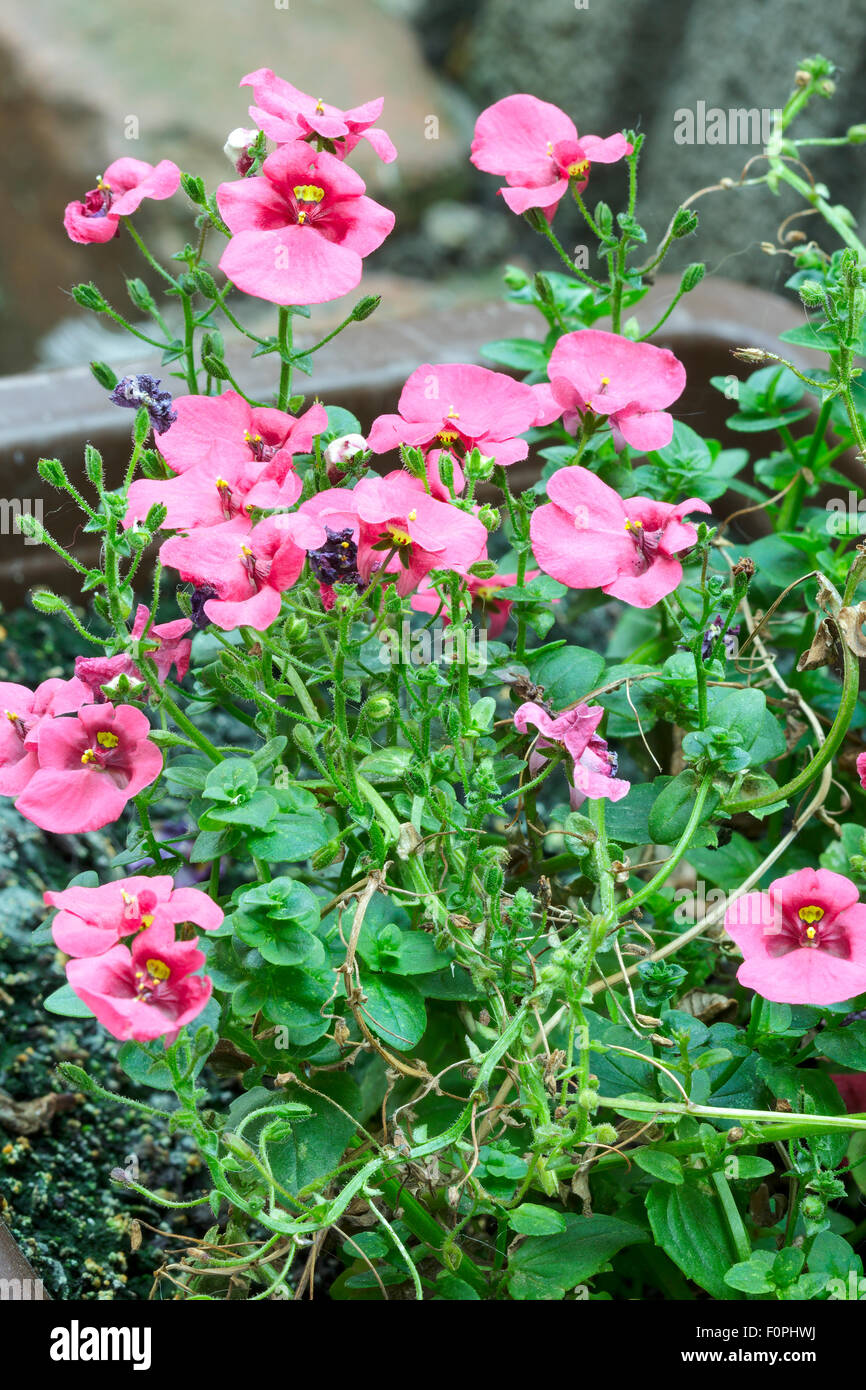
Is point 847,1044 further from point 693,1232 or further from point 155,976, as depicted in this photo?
point 155,976

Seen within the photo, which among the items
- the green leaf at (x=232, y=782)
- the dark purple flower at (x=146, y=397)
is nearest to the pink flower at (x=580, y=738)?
the green leaf at (x=232, y=782)

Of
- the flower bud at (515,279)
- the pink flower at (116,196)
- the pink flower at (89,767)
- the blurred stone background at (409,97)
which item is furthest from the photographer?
the blurred stone background at (409,97)

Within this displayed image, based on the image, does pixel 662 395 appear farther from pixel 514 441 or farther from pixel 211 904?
pixel 211 904

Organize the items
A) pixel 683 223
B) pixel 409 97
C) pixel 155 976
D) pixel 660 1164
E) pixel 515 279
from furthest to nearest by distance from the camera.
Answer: pixel 409 97 < pixel 515 279 < pixel 683 223 < pixel 660 1164 < pixel 155 976

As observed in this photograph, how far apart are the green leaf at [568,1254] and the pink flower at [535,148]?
57cm

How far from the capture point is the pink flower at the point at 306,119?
658mm

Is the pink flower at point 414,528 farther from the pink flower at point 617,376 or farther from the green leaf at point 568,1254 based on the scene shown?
the green leaf at point 568,1254

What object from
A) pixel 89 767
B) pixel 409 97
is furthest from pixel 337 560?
pixel 409 97

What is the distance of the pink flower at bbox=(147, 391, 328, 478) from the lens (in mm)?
673

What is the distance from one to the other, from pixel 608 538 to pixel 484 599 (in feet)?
0.51

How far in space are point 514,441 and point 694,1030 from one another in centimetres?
32

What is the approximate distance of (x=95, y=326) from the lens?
7.47 ft

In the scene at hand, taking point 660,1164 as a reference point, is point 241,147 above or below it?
above

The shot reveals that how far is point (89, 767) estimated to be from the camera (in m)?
0.62
